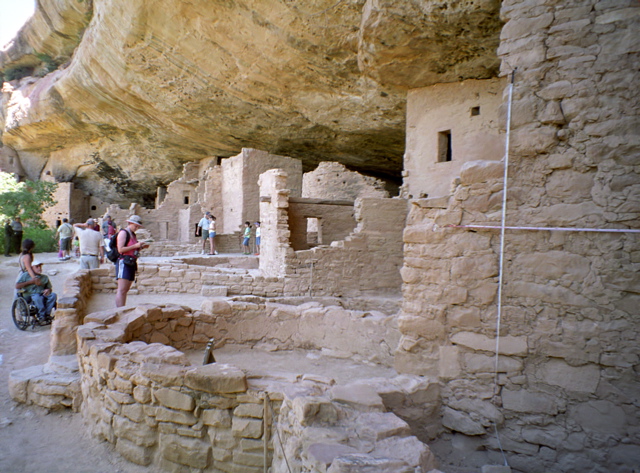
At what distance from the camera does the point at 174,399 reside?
269cm

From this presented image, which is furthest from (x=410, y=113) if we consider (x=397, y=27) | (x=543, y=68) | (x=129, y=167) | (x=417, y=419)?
(x=129, y=167)

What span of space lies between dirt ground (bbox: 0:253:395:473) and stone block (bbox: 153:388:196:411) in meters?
0.51

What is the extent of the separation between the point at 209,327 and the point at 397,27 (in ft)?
15.6

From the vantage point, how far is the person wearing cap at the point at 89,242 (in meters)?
7.31

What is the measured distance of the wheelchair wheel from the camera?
5655 millimetres

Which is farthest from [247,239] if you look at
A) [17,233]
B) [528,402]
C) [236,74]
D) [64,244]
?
[528,402]

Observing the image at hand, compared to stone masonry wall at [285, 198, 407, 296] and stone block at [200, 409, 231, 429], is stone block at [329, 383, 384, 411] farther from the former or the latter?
stone masonry wall at [285, 198, 407, 296]

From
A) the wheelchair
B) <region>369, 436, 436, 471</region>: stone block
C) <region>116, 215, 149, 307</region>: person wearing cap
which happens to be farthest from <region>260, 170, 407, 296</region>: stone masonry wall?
<region>369, 436, 436, 471</region>: stone block

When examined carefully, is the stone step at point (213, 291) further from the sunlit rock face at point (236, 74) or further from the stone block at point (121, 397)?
the sunlit rock face at point (236, 74)

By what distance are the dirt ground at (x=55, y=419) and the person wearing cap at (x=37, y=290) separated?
267 millimetres

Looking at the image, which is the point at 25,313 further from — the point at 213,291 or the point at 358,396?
the point at 358,396

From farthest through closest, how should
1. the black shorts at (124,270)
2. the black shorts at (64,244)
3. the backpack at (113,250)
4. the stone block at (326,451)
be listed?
1. the black shorts at (64,244)
2. the backpack at (113,250)
3. the black shorts at (124,270)
4. the stone block at (326,451)

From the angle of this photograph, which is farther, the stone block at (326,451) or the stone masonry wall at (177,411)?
the stone masonry wall at (177,411)

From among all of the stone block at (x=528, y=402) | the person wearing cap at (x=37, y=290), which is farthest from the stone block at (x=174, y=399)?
the person wearing cap at (x=37, y=290)
